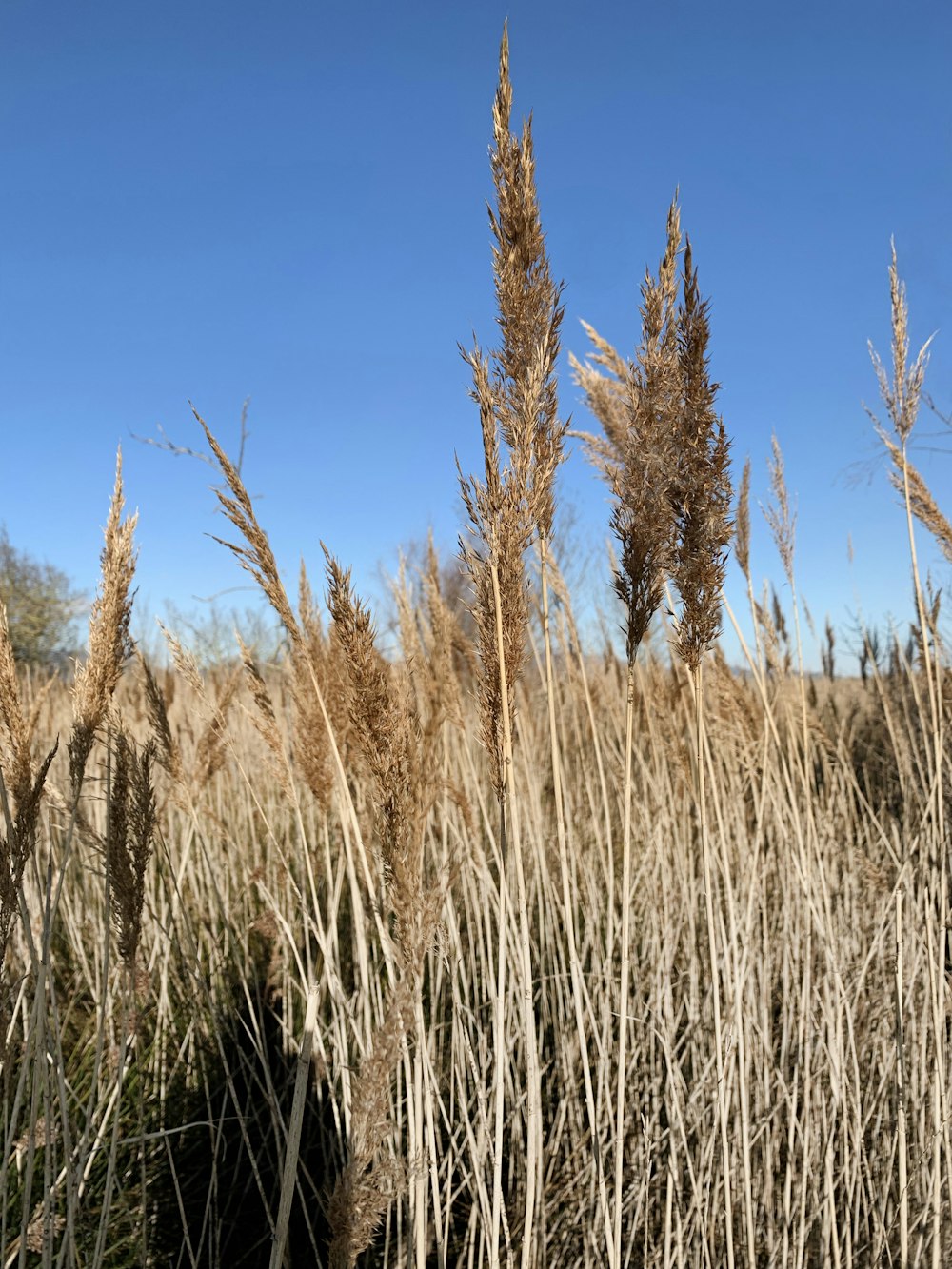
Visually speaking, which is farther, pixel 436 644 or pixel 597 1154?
pixel 436 644

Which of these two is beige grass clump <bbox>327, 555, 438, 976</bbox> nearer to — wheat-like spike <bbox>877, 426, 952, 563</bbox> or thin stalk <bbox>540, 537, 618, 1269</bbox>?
thin stalk <bbox>540, 537, 618, 1269</bbox>

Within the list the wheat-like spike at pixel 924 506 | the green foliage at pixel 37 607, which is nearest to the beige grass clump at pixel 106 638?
the wheat-like spike at pixel 924 506

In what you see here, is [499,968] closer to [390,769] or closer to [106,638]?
[390,769]

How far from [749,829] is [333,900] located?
2.18 meters

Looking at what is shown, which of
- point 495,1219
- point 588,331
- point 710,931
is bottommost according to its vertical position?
point 495,1219

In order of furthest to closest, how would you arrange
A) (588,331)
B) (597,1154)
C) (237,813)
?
(237,813), (588,331), (597,1154)

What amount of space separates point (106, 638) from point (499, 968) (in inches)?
34.8

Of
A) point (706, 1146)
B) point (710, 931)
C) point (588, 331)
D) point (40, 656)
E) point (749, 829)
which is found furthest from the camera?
point (40, 656)

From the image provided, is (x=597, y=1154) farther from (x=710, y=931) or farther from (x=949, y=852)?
(x=949, y=852)

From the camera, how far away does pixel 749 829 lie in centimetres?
355

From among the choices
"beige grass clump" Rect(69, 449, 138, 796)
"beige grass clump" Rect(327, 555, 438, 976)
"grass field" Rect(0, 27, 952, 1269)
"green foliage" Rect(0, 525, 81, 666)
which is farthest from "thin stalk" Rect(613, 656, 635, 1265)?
"green foliage" Rect(0, 525, 81, 666)

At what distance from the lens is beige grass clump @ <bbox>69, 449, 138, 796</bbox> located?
4.40 feet

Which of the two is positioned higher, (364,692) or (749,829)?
(364,692)

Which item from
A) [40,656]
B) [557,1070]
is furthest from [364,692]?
[40,656]
